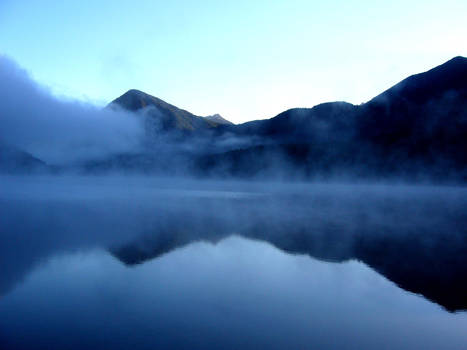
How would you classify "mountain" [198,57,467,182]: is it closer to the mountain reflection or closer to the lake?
the mountain reflection

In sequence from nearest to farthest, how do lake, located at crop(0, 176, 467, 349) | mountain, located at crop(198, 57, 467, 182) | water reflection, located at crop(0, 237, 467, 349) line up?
water reflection, located at crop(0, 237, 467, 349) < lake, located at crop(0, 176, 467, 349) < mountain, located at crop(198, 57, 467, 182)

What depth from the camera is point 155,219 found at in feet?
109

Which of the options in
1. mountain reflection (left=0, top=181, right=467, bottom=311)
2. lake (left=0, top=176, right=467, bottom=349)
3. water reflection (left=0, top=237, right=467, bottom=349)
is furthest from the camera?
mountain reflection (left=0, top=181, right=467, bottom=311)

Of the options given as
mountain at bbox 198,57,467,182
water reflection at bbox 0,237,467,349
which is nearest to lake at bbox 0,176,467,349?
water reflection at bbox 0,237,467,349

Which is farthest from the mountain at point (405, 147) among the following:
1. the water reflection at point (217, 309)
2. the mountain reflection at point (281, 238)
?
the water reflection at point (217, 309)

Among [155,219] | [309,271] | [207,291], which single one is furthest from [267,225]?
[207,291]

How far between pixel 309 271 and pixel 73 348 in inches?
428

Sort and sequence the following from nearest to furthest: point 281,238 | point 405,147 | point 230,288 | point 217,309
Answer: point 217,309, point 230,288, point 281,238, point 405,147

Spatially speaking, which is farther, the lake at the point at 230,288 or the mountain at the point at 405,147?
the mountain at the point at 405,147

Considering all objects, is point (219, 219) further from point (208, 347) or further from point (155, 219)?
point (208, 347)

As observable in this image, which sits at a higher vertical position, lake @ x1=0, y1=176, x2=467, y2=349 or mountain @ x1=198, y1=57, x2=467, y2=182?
mountain @ x1=198, y1=57, x2=467, y2=182

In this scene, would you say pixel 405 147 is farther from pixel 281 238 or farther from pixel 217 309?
pixel 217 309

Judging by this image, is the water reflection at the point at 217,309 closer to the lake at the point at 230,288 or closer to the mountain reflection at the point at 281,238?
the lake at the point at 230,288

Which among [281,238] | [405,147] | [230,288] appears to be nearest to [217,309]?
[230,288]
